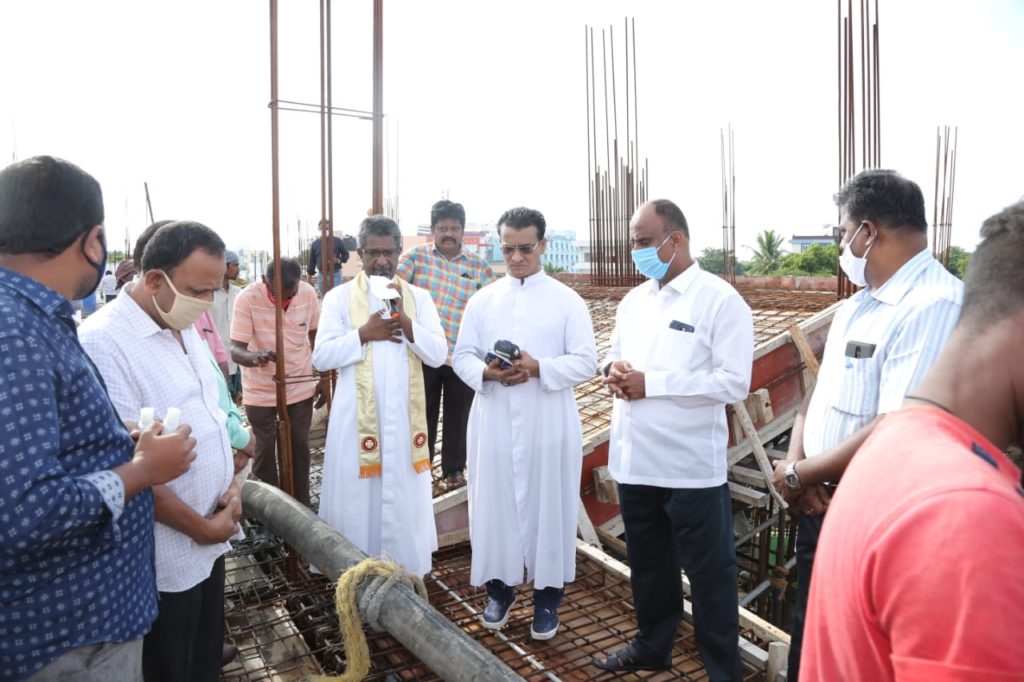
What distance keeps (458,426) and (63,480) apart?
3.52 metres

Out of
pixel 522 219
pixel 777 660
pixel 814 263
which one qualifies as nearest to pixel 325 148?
pixel 522 219

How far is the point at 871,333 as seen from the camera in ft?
7.67

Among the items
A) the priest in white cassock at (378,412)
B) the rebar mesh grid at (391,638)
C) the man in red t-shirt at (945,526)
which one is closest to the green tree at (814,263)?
the rebar mesh grid at (391,638)

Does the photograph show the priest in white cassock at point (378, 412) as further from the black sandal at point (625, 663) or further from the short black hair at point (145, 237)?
the short black hair at point (145, 237)

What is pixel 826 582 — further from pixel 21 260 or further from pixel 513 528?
pixel 513 528

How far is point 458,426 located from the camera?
4871 millimetres

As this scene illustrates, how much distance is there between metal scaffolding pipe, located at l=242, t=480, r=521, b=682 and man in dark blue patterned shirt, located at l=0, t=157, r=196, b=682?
3.22 feet

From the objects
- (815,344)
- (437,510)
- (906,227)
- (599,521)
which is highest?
(906,227)

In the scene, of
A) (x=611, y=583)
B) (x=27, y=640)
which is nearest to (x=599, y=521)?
(x=611, y=583)

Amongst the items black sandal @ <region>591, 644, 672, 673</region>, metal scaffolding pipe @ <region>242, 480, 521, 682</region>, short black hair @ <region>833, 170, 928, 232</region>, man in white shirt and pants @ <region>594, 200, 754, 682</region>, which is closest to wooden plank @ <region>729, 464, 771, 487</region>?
man in white shirt and pants @ <region>594, 200, 754, 682</region>

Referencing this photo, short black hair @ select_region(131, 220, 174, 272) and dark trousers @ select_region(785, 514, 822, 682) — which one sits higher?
short black hair @ select_region(131, 220, 174, 272)

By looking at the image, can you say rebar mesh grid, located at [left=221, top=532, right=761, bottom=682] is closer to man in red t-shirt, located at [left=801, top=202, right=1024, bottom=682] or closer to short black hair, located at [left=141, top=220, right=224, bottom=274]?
short black hair, located at [left=141, top=220, right=224, bottom=274]

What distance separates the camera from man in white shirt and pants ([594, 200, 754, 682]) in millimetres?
2883

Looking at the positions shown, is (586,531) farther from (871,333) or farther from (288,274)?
(288,274)
